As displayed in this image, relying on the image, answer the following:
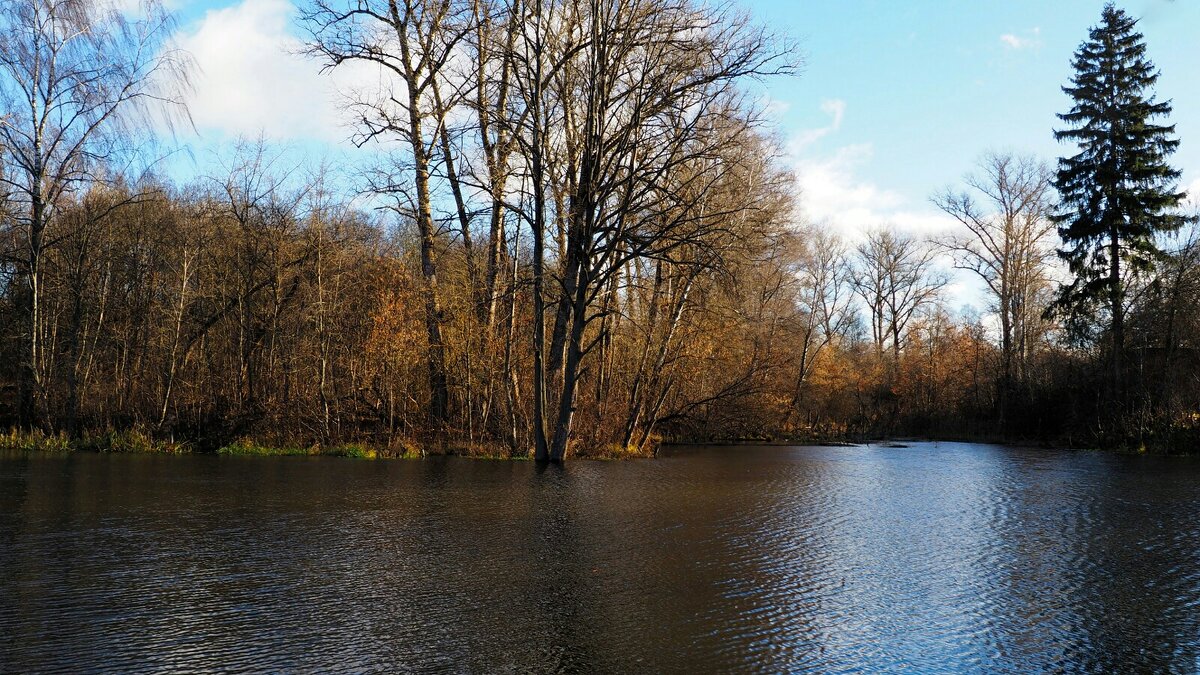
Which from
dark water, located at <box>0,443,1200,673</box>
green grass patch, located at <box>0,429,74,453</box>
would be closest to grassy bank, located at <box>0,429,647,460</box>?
green grass patch, located at <box>0,429,74,453</box>

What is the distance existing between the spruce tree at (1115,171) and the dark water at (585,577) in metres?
21.4

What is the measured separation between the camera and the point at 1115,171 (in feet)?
111

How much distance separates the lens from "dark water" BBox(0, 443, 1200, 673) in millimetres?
5969

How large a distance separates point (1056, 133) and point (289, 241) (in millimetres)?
32089

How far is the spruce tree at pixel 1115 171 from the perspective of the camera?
33281mm

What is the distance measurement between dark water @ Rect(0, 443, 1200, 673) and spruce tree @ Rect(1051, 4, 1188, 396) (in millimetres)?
21422

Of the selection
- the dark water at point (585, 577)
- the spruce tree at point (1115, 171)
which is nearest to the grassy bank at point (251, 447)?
the dark water at point (585, 577)

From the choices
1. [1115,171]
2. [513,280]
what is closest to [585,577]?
[513,280]

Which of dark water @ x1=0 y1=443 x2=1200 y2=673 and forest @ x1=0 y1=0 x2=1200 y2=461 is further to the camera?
forest @ x1=0 y1=0 x2=1200 y2=461

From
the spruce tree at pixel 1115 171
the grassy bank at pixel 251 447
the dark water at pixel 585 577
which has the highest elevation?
the spruce tree at pixel 1115 171

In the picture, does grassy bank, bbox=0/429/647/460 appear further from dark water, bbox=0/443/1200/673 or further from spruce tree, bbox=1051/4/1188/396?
spruce tree, bbox=1051/4/1188/396

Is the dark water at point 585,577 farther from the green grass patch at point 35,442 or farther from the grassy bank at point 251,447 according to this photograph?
the green grass patch at point 35,442

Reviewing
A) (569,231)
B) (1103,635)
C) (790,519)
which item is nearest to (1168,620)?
(1103,635)

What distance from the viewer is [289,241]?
90.0ft
